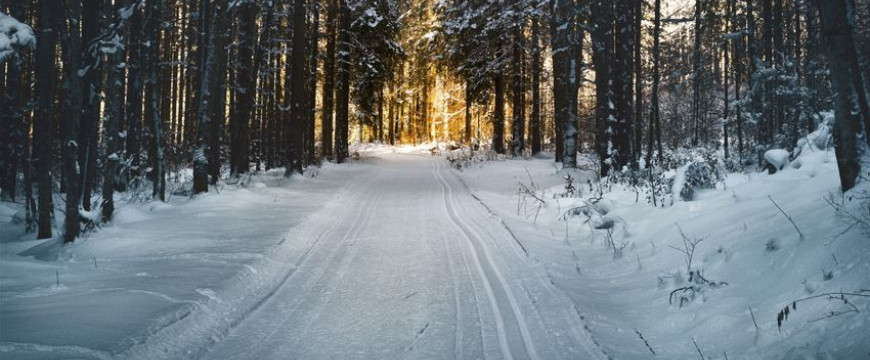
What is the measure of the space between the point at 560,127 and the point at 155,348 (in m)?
18.1

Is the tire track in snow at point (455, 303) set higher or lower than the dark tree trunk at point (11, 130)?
lower

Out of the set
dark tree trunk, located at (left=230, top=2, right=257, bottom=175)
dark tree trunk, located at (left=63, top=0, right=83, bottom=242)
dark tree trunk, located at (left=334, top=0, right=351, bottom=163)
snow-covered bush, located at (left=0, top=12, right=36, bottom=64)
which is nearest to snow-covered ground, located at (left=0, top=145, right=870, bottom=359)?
dark tree trunk, located at (left=63, top=0, right=83, bottom=242)

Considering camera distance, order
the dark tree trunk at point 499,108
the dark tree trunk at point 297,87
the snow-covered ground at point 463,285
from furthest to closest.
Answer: the dark tree trunk at point 499,108
the dark tree trunk at point 297,87
the snow-covered ground at point 463,285

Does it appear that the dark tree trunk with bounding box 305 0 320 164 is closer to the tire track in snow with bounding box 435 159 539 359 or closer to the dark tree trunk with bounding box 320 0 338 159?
the dark tree trunk with bounding box 320 0 338 159

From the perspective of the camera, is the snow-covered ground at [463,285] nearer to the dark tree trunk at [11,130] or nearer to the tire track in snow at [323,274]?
the tire track in snow at [323,274]

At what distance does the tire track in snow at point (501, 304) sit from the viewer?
13.2 feet

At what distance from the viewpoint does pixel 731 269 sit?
509cm

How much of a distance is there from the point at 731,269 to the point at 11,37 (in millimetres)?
9008

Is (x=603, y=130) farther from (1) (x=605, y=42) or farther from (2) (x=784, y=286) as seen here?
(2) (x=784, y=286)

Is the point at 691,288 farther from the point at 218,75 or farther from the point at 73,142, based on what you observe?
the point at 218,75

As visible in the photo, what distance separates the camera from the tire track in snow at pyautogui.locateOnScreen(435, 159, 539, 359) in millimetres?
4031

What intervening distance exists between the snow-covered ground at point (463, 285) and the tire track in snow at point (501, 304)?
0.07 feet

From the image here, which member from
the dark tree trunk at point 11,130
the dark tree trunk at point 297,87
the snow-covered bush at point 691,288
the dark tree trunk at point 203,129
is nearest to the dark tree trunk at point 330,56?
the dark tree trunk at point 297,87

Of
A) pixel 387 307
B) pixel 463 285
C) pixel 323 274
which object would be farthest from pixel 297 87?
pixel 387 307
